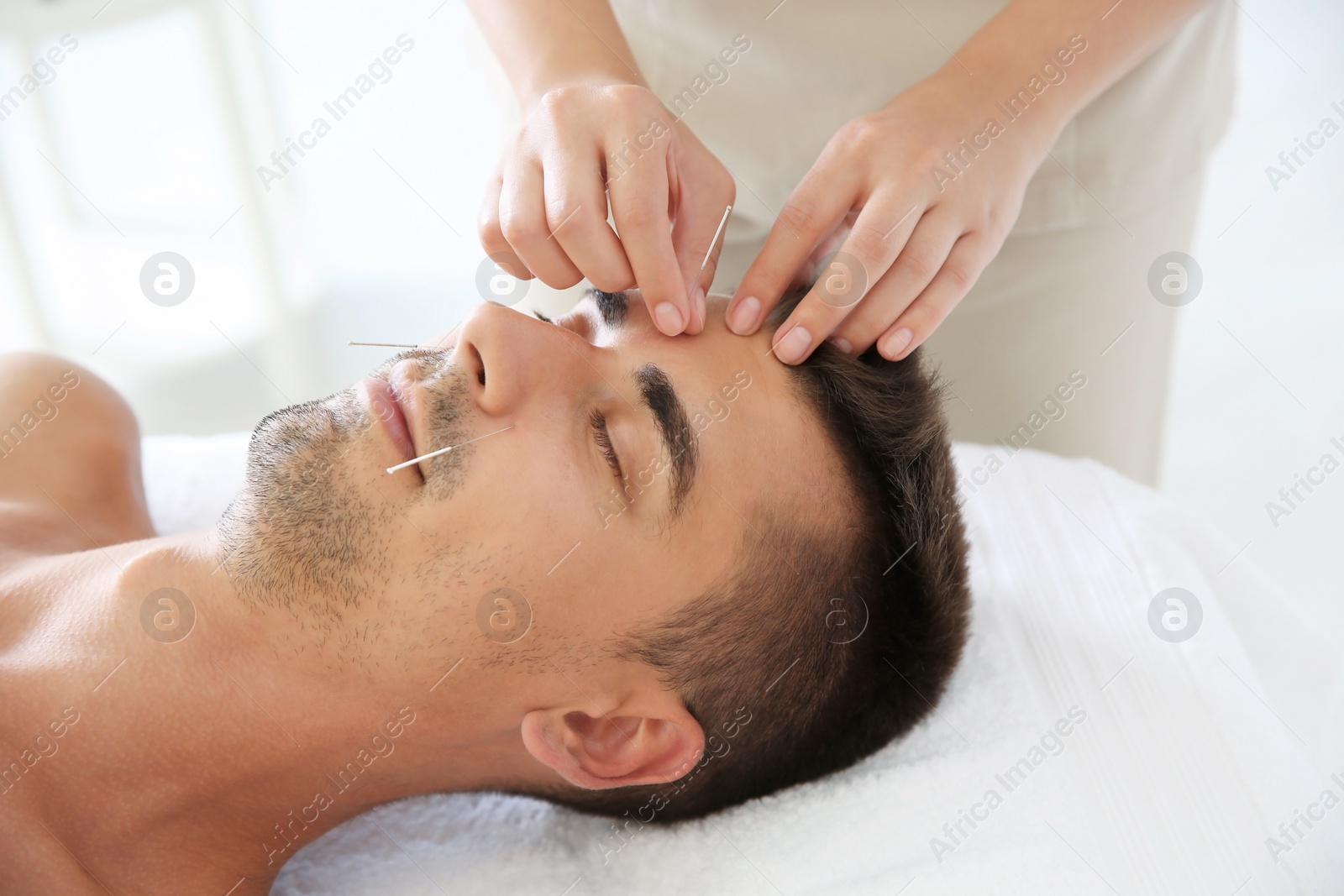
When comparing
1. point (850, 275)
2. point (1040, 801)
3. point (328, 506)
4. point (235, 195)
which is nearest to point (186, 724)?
point (328, 506)

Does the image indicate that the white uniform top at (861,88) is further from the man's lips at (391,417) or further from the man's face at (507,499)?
the man's lips at (391,417)

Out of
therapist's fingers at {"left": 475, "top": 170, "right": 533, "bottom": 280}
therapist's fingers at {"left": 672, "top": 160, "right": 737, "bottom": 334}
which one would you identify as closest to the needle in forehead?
therapist's fingers at {"left": 672, "top": 160, "right": 737, "bottom": 334}

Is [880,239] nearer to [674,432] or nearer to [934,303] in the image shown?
[934,303]

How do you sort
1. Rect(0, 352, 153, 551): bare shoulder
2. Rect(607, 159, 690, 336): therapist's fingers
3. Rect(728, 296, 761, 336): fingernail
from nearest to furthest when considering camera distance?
Rect(607, 159, 690, 336): therapist's fingers
Rect(728, 296, 761, 336): fingernail
Rect(0, 352, 153, 551): bare shoulder

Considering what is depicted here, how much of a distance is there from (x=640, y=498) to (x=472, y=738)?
1.20 feet

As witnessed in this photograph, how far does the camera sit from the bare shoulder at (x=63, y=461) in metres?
1.43

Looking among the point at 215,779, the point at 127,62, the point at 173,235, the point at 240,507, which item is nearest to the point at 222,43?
the point at 127,62

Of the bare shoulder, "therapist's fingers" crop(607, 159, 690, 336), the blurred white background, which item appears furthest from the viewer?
the blurred white background

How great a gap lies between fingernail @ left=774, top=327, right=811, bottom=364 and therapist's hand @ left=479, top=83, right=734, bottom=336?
0.33 feet

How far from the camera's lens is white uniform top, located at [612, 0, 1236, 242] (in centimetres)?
153

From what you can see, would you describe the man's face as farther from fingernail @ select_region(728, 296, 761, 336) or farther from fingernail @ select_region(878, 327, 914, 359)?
fingernail @ select_region(878, 327, 914, 359)

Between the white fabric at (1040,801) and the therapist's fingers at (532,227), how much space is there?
72 cm

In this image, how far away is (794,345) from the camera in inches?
43.8

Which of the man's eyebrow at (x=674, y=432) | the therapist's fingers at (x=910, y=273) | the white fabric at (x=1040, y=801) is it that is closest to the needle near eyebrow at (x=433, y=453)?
the man's eyebrow at (x=674, y=432)
